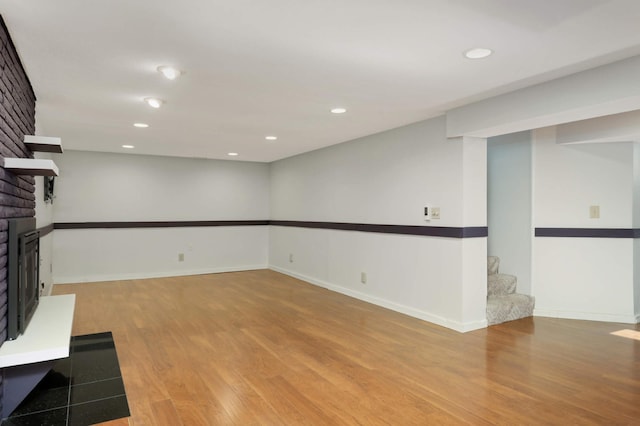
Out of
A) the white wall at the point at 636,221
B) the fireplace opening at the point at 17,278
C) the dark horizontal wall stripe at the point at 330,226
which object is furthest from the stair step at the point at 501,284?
the fireplace opening at the point at 17,278

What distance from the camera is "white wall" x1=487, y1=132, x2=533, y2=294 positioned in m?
4.72

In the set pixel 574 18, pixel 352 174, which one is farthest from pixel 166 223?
pixel 574 18

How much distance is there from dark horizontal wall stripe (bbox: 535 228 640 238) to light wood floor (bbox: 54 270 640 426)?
0.93 m

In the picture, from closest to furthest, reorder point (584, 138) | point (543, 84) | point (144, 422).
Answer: point (144, 422) → point (543, 84) → point (584, 138)

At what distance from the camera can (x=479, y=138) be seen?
4098 millimetres

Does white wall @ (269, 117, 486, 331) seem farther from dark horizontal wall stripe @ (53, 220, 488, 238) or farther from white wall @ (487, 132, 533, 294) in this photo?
white wall @ (487, 132, 533, 294)

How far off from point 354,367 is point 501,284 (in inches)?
98.3

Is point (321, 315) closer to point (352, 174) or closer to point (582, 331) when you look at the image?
Answer: point (352, 174)

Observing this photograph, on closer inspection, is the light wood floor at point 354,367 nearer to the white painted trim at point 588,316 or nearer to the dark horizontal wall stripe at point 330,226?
the white painted trim at point 588,316

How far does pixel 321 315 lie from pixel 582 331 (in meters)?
2.63

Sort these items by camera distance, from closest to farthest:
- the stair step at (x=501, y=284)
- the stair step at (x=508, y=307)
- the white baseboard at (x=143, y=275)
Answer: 1. the stair step at (x=508, y=307)
2. the stair step at (x=501, y=284)
3. the white baseboard at (x=143, y=275)

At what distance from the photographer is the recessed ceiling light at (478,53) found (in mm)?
2422

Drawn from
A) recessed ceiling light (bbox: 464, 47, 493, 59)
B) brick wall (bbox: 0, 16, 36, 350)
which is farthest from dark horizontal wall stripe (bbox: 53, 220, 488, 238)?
brick wall (bbox: 0, 16, 36, 350)

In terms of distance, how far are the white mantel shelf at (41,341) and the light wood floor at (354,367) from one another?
22.3 inches
